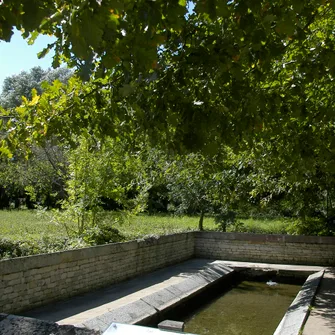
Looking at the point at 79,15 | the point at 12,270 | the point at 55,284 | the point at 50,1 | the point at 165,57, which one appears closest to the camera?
the point at 79,15

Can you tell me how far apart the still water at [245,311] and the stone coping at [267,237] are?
2104 mm

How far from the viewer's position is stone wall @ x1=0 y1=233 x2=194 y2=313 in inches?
300

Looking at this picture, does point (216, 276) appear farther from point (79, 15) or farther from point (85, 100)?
point (79, 15)

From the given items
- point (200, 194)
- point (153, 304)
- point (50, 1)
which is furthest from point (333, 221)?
point (50, 1)

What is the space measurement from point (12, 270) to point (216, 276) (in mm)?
7186

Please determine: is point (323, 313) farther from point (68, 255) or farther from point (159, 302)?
point (68, 255)

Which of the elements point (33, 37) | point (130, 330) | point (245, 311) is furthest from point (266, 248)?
point (130, 330)

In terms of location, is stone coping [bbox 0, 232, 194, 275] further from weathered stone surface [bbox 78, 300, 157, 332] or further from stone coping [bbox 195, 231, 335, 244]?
stone coping [bbox 195, 231, 335, 244]

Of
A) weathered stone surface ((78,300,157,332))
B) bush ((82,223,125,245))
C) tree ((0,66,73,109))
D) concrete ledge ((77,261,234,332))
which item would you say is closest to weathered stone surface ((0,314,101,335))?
concrete ledge ((77,261,234,332))

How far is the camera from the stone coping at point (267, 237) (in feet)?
48.8

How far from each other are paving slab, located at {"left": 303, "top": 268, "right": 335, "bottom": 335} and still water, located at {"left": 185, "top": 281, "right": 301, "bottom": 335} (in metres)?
1.04

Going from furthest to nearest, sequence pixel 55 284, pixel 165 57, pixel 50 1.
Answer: pixel 55 284
pixel 165 57
pixel 50 1

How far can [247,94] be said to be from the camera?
15.8 ft

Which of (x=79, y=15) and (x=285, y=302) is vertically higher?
(x=79, y=15)
